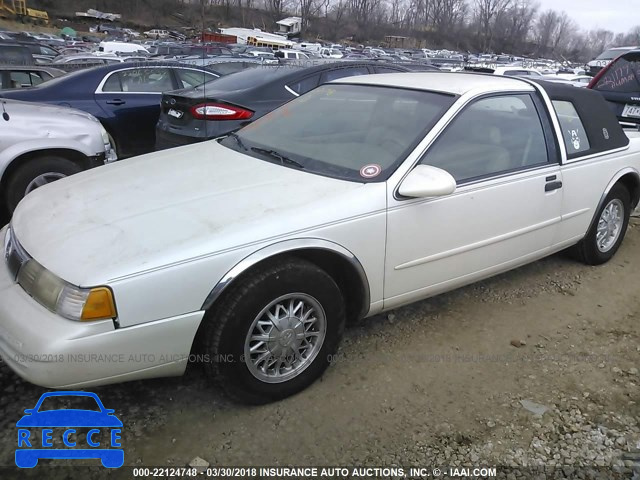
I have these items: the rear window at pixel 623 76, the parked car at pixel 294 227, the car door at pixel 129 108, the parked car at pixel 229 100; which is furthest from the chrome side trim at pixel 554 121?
the car door at pixel 129 108

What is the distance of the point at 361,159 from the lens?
9.59 ft

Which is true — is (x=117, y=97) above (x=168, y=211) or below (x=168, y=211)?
above

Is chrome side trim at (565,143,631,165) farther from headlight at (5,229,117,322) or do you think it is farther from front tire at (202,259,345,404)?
headlight at (5,229,117,322)

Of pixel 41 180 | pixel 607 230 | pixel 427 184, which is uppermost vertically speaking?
pixel 427 184

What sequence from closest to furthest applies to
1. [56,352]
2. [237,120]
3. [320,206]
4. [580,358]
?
[56,352] → [320,206] → [580,358] → [237,120]

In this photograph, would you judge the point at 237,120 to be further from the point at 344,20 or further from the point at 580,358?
the point at 344,20

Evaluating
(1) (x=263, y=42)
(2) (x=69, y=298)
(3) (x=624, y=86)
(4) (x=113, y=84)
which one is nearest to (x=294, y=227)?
(2) (x=69, y=298)

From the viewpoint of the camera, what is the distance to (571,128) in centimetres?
382

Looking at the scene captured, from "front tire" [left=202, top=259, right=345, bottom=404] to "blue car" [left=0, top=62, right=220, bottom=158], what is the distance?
16.5 ft

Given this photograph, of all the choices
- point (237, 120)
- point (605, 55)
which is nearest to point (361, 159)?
point (237, 120)

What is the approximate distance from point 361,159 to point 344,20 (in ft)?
289

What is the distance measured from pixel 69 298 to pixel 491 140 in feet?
8.38

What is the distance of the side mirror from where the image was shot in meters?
2.65

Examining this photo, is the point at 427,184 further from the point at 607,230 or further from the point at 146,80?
the point at 146,80
